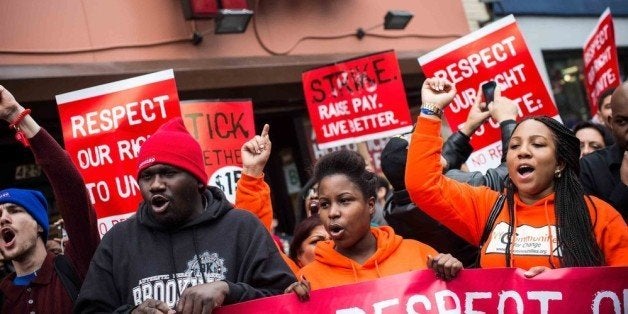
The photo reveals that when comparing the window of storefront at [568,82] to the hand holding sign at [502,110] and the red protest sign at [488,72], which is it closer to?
the red protest sign at [488,72]

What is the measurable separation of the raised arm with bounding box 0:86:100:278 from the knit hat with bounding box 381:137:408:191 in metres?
1.33

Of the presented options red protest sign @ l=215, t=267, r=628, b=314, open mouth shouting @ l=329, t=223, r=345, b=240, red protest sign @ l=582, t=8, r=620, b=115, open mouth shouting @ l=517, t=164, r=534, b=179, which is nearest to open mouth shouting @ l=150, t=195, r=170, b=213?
red protest sign @ l=215, t=267, r=628, b=314

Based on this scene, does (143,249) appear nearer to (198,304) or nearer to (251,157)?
(198,304)

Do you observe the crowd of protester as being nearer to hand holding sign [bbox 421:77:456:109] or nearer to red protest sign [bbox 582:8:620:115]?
hand holding sign [bbox 421:77:456:109]

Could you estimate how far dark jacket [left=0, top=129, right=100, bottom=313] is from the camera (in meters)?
3.23

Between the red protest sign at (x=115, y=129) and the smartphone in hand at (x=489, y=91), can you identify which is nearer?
the smartphone in hand at (x=489, y=91)

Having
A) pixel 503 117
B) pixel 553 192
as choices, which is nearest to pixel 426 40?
pixel 503 117

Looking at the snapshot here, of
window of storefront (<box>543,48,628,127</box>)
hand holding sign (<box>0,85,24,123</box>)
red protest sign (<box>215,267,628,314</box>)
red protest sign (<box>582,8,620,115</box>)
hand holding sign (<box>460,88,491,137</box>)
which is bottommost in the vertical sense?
red protest sign (<box>215,267,628,314</box>)

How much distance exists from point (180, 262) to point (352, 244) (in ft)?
2.34

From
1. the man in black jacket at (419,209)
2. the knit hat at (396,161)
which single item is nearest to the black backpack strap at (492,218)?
the man in black jacket at (419,209)

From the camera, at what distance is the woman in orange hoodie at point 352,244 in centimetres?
310

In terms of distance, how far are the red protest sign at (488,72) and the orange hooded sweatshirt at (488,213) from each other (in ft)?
5.58

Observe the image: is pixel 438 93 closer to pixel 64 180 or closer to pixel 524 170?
pixel 524 170

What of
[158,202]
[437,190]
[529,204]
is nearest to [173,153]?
[158,202]
